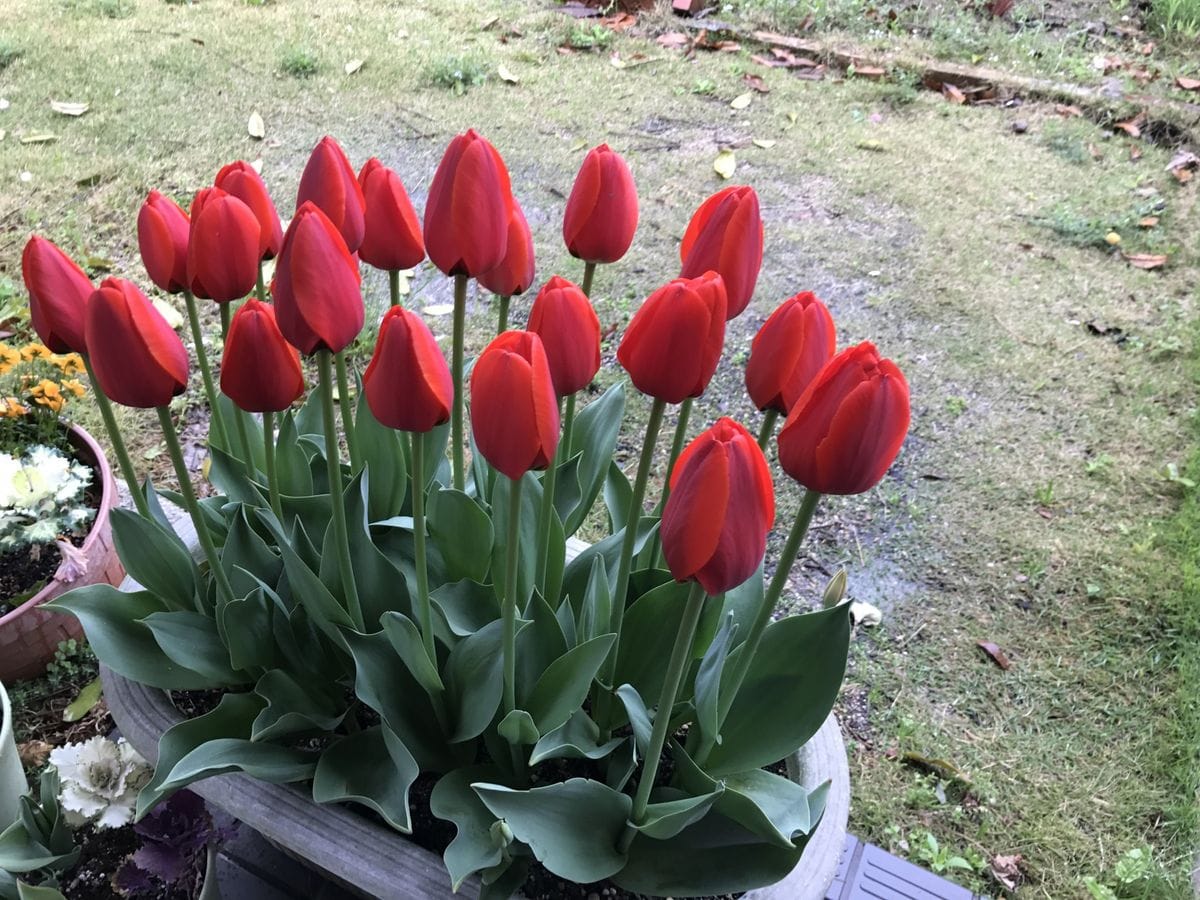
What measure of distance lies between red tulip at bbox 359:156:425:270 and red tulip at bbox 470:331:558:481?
0.91 ft

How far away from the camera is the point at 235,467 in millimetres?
1269

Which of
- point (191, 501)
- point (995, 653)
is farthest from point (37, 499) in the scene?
Answer: point (995, 653)

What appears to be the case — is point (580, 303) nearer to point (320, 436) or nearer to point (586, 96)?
point (320, 436)

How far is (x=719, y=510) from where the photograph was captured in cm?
71

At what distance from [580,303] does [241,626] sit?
0.52 m

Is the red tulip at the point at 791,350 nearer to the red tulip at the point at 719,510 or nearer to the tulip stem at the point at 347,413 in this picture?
the red tulip at the point at 719,510

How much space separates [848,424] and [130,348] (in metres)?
0.59

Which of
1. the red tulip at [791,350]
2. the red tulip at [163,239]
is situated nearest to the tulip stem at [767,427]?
the red tulip at [791,350]

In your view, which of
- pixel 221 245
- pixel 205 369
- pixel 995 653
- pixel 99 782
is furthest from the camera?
pixel 995 653

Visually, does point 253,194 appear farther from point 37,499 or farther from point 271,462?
point 37,499

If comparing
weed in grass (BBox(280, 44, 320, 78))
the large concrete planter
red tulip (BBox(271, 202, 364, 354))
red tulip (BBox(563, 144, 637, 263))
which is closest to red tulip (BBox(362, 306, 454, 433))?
red tulip (BBox(271, 202, 364, 354))

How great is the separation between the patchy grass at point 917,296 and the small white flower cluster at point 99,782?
92 cm

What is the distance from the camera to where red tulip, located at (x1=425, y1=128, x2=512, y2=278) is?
875 mm

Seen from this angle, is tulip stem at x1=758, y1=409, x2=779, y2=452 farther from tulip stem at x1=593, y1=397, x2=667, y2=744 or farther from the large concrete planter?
the large concrete planter
